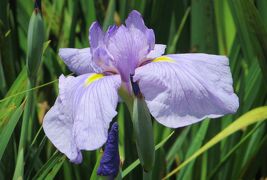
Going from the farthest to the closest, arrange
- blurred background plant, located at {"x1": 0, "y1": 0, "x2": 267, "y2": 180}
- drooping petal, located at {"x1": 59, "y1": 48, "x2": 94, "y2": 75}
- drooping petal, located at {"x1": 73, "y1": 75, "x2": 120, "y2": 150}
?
blurred background plant, located at {"x1": 0, "y1": 0, "x2": 267, "y2": 180} < drooping petal, located at {"x1": 59, "y1": 48, "x2": 94, "y2": 75} < drooping petal, located at {"x1": 73, "y1": 75, "x2": 120, "y2": 150}

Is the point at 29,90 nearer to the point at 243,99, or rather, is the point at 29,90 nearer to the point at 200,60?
the point at 200,60

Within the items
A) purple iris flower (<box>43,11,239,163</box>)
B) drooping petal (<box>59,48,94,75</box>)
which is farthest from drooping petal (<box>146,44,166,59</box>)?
drooping petal (<box>59,48,94,75</box>)

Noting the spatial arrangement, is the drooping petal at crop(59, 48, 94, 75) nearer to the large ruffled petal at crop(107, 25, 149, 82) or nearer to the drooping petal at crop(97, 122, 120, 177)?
the large ruffled petal at crop(107, 25, 149, 82)

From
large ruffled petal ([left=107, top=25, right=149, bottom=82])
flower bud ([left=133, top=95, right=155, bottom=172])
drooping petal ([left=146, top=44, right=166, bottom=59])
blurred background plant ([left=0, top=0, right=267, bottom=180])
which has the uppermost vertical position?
large ruffled petal ([left=107, top=25, right=149, bottom=82])

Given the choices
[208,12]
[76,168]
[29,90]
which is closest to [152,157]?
[29,90]

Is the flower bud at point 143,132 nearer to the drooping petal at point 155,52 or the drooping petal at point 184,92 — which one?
the drooping petal at point 184,92

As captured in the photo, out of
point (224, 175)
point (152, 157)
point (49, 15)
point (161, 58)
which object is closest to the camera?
point (152, 157)
